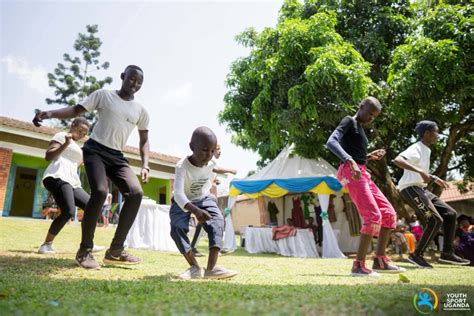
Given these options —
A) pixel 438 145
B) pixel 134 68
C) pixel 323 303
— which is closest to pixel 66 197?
pixel 134 68

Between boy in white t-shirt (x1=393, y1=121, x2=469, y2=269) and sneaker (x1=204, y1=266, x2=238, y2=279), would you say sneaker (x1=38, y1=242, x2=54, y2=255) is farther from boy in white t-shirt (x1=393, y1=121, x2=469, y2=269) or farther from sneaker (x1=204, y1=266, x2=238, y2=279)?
boy in white t-shirt (x1=393, y1=121, x2=469, y2=269)

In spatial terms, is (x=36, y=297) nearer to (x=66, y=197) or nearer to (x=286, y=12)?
(x=66, y=197)

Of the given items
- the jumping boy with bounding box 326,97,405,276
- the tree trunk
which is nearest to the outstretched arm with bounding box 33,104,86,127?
the jumping boy with bounding box 326,97,405,276

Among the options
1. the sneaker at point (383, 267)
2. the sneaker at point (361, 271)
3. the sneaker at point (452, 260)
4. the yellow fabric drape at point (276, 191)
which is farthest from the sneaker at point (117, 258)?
the yellow fabric drape at point (276, 191)

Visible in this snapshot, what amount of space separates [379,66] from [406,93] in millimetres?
2779

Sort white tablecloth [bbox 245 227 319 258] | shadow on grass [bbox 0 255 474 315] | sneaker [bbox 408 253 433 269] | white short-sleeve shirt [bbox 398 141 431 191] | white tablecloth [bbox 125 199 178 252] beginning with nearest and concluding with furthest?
shadow on grass [bbox 0 255 474 315] → sneaker [bbox 408 253 433 269] → white short-sleeve shirt [bbox 398 141 431 191] → white tablecloth [bbox 125 199 178 252] → white tablecloth [bbox 245 227 319 258]

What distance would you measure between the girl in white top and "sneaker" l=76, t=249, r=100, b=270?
1281 millimetres

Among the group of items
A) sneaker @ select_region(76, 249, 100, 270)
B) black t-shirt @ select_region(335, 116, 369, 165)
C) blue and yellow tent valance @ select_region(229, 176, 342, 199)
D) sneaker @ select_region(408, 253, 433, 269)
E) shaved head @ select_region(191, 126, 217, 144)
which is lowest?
sneaker @ select_region(408, 253, 433, 269)

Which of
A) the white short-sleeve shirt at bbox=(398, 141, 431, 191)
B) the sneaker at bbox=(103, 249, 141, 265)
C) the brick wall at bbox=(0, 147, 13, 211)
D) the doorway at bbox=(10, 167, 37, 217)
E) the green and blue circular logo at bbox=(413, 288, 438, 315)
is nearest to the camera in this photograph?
the green and blue circular logo at bbox=(413, 288, 438, 315)

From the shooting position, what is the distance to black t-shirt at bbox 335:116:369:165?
399 cm

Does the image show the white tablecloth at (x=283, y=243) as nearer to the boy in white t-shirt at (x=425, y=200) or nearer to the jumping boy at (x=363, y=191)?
the boy in white t-shirt at (x=425, y=200)

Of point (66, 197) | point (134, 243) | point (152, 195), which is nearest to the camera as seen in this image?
point (66, 197)

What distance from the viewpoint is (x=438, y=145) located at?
1162 cm

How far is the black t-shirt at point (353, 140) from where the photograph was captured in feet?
13.1
